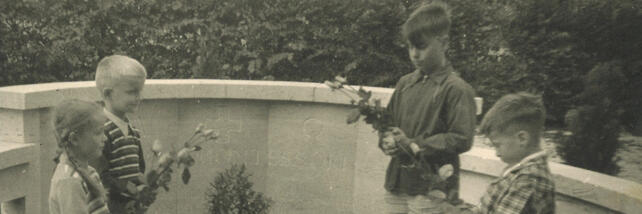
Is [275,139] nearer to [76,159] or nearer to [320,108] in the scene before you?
[320,108]

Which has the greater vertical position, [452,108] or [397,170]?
[452,108]

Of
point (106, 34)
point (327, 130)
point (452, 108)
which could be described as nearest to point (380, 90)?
point (327, 130)

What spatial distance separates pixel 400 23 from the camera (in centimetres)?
726

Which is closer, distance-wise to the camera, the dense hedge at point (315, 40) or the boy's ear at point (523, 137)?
the boy's ear at point (523, 137)

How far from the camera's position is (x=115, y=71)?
11.8 ft

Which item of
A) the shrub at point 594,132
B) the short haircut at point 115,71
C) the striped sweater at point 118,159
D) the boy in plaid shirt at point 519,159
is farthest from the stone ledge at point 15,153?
the shrub at point 594,132

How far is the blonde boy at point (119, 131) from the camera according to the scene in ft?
11.2

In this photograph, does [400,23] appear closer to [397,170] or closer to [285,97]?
[285,97]

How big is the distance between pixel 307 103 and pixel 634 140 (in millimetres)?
2753

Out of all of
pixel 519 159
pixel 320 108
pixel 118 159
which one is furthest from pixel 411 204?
pixel 320 108

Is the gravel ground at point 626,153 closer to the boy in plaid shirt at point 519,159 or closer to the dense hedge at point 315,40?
the dense hedge at point 315,40

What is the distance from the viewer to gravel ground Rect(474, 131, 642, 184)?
16.2 feet

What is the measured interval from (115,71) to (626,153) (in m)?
3.94

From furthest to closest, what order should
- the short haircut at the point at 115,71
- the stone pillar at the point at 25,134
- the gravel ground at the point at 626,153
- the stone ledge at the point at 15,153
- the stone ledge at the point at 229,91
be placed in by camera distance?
the stone ledge at the point at 229,91 < the gravel ground at the point at 626,153 < the stone pillar at the point at 25,134 < the stone ledge at the point at 15,153 < the short haircut at the point at 115,71
